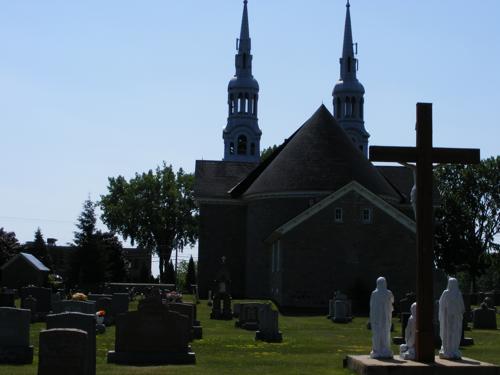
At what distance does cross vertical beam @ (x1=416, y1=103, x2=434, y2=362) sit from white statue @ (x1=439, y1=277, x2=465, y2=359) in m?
0.85

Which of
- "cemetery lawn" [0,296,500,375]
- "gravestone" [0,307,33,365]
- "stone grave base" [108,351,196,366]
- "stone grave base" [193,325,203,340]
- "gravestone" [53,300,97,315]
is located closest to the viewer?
"cemetery lawn" [0,296,500,375]

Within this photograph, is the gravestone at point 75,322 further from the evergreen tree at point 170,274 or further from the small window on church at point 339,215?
the evergreen tree at point 170,274

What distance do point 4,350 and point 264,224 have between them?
35.9 m

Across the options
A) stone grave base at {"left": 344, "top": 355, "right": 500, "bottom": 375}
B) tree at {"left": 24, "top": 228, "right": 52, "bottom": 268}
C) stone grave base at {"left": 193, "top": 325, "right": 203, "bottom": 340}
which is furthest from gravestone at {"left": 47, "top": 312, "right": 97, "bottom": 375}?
tree at {"left": 24, "top": 228, "right": 52, "bottom": 268}

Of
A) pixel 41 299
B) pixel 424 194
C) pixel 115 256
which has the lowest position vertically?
pixel 41 299

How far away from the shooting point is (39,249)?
9012cm

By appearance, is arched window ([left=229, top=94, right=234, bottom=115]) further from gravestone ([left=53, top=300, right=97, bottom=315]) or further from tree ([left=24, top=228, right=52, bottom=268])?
gravestone ([left=53, top=300, right=97, bottom=315])

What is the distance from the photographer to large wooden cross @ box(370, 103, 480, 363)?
568 inches

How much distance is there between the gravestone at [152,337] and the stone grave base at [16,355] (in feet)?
5.86

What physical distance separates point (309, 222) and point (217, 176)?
14.8 m

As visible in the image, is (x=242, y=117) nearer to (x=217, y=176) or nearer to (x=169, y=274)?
(x=169, y=274)

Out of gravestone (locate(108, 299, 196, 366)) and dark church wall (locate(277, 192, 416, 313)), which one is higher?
dark church wall (locate(277, 192, 416, 313))

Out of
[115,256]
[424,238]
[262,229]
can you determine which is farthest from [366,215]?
[115,256]

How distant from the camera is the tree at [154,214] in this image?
9150 centimetres
